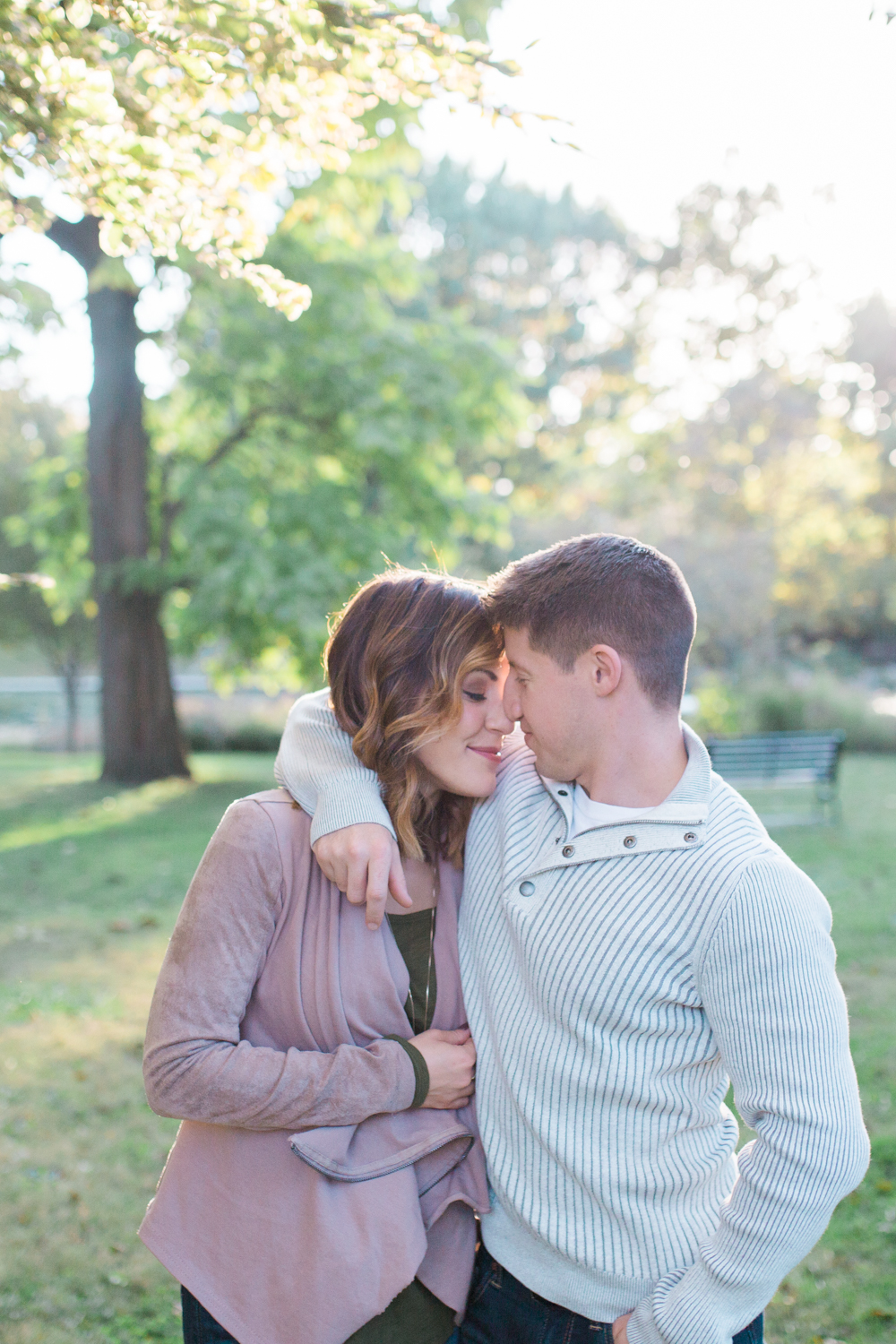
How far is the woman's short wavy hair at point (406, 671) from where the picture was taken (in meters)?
2.11

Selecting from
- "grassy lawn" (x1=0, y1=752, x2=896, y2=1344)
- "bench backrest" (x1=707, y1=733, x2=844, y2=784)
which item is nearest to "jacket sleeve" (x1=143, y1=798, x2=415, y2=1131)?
"grassy lawn" (x1=0, y1=752, x2=896, y2=1344)

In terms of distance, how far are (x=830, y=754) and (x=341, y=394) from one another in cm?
763

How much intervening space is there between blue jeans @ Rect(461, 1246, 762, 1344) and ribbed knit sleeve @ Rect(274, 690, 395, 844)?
34.8 inches

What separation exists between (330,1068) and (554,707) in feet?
2.58

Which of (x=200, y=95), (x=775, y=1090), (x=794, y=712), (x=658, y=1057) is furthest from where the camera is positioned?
(x=794, y=712)

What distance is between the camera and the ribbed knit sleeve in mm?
1971

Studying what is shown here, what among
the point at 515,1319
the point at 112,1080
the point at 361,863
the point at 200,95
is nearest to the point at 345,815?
the point at 361,863

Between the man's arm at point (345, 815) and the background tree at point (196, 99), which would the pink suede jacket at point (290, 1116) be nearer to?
the man's arm at point (345, 815)

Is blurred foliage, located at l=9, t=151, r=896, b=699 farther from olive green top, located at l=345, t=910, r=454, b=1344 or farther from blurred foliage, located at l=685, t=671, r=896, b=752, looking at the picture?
olive green top, located at l=345, t=910, r=454, b=1344

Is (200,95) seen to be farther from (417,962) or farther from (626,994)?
(626,994)

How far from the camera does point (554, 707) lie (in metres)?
2.04

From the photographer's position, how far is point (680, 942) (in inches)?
69.2

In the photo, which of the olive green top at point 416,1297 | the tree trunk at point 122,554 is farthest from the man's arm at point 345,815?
the tree trunk at point 122,554

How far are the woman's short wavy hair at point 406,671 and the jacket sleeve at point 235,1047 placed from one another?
32 cm
